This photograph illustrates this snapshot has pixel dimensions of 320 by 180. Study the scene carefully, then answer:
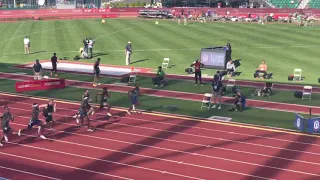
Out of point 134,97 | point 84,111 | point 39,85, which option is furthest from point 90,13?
point 84,111

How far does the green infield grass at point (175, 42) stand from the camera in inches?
1484

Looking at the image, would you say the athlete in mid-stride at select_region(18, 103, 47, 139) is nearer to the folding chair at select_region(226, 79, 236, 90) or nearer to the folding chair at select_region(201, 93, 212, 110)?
the folding chair at select_region(201, 93, 212, 110)

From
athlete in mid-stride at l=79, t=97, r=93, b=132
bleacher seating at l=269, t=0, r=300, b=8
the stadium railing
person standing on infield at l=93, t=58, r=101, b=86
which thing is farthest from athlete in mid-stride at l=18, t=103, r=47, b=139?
bleacher seating at l=269, t=0, r=300, b=8

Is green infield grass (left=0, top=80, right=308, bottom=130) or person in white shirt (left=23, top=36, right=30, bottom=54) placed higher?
person in white shirt (left=23, top=36, right=30, bottom=54)

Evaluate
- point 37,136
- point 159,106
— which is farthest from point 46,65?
point 37,136

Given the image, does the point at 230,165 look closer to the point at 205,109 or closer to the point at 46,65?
the point at 205,109

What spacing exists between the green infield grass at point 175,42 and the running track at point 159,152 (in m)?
13.1

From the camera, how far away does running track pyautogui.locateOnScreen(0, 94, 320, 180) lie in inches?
614

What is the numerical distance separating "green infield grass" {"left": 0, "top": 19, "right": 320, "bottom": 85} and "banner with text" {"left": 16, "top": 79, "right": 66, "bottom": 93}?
31.0 feet

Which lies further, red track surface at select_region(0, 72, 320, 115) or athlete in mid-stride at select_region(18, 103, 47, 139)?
red track surface at select_region(0, 72, 320, 115)

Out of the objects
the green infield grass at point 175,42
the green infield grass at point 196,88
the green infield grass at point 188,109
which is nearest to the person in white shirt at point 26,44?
the green infield grass at point 175,42

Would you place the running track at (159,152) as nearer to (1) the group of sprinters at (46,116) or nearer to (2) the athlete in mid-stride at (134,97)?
(1) the group of sprinters at (46,116)

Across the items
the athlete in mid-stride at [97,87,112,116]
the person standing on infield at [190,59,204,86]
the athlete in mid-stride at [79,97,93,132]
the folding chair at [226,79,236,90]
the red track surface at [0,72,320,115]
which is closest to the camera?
the athlete in mid-stride at [79,97,93,132]

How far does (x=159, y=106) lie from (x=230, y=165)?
9340 millimetres
